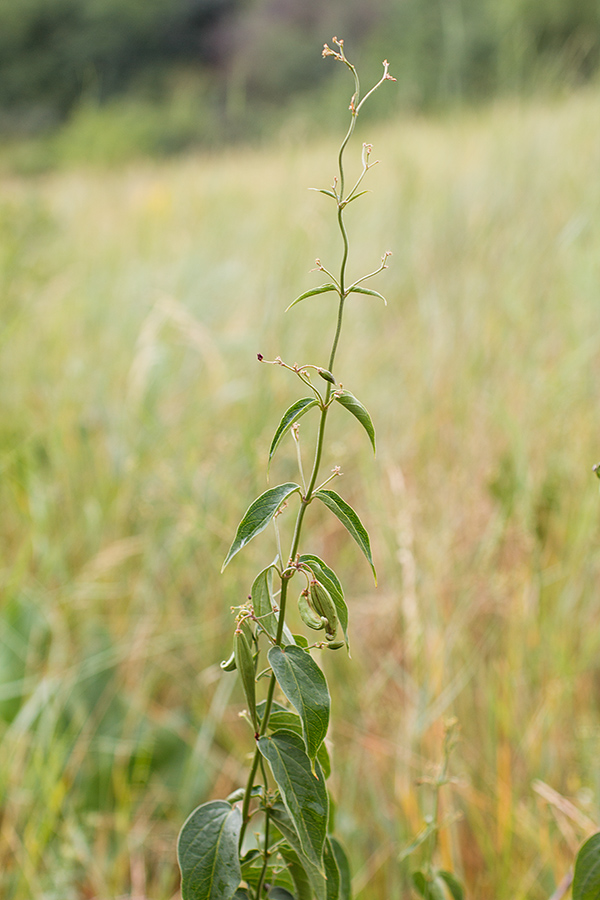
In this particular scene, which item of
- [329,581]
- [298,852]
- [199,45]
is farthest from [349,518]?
[199,45]

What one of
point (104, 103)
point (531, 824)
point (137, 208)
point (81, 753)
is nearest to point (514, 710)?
point (531, 824)

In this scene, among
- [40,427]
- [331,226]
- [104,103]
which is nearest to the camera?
[40,427]

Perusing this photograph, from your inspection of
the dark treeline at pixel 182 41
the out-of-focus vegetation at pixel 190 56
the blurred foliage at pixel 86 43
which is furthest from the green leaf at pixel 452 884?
the blurred foliage at pixel 86 43

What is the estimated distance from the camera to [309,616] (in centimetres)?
27

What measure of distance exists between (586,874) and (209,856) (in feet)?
0.54

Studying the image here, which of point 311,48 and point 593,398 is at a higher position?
point 311,48

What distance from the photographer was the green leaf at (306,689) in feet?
0.85

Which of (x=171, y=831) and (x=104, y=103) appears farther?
(x=104, y=103)

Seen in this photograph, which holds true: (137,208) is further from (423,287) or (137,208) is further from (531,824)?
(531,824)

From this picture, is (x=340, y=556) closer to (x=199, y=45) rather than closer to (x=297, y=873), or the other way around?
(x=297, y=873)

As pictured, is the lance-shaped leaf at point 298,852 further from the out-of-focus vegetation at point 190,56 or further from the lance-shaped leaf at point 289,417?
the out-of-focus vegetation at point 190,56

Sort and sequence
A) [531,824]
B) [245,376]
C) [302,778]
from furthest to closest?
[245,376]
[531,824]
[302,778]

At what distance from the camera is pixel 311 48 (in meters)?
12.2

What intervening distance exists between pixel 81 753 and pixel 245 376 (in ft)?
3.26
